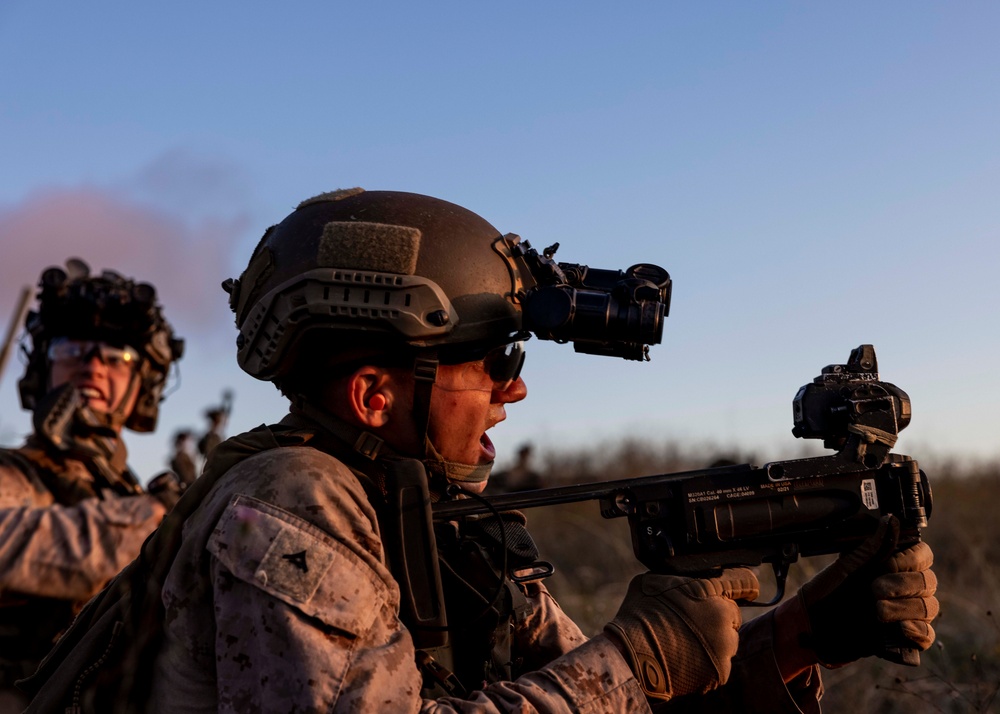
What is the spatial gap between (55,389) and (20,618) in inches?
53.8

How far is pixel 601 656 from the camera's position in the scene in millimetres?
2574

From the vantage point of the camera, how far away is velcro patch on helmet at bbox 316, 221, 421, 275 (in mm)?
2822

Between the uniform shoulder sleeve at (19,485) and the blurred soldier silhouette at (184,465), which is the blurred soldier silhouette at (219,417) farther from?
the uniform shoulder sleeve at (19,485)

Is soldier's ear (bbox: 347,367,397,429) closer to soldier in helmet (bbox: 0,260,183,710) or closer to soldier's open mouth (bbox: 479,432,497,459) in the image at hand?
soldier's open mouth (bbox: 479,432,497,459)

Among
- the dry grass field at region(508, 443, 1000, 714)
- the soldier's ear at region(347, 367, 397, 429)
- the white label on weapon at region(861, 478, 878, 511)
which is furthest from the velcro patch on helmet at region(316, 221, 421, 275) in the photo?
the dry grass field at region(508, 443, 1000, 714)

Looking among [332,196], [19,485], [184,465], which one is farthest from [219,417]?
[332,196]

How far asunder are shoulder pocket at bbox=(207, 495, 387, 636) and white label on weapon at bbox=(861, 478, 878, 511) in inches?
55.3

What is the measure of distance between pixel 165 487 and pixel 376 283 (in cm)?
400

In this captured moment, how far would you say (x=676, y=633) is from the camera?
2670 millimetres

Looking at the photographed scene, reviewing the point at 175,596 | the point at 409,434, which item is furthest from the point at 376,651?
the point at 409,434

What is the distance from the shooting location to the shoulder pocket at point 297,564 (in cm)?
227

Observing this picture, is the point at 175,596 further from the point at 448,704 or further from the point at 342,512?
the point at 448,704

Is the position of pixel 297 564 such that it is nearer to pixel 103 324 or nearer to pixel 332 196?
pixel 332 196

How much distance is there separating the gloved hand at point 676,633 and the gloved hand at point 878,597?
38 centimetres
